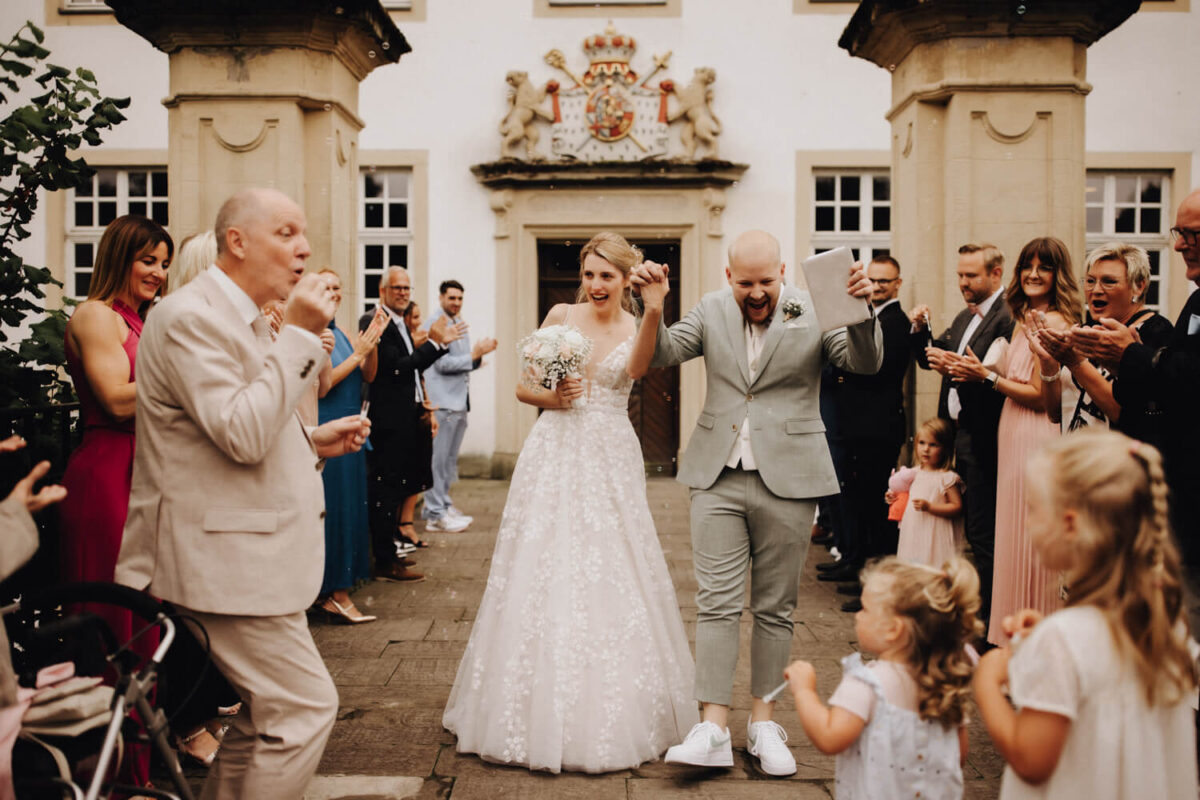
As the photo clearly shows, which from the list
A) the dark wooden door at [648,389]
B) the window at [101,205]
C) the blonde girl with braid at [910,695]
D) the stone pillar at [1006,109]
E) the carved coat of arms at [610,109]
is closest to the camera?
the blonde girl with braid at [910,695]

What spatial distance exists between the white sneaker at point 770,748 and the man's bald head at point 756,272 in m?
1.61

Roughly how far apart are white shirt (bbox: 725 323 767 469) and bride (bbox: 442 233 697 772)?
0.41 meters

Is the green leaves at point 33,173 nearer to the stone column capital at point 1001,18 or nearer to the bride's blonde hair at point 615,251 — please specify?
the bride's blonde hair at point 615,251

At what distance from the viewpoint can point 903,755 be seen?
251 cm

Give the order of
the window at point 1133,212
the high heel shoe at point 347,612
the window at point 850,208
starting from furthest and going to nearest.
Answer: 1. the window at point 850,208
2. the window at point 1133,212
3. the high heel shoe at point 347,612

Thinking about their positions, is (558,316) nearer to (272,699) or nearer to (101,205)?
(272,699)

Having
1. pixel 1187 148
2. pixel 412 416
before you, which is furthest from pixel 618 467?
pixel 1187 148

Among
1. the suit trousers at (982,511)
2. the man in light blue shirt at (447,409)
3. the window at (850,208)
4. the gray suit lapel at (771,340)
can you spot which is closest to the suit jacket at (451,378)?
the man in light blue shirt at (447,409)

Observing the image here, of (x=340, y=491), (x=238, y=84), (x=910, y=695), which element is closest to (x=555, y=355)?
(x=910, y=695)

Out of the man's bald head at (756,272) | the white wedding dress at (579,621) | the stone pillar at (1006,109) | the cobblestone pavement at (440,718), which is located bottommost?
the cobblestone pavement at (440,718)

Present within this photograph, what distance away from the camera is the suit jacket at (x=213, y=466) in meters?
2.65

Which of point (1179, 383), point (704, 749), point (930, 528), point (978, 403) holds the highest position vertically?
point (1179, 383)

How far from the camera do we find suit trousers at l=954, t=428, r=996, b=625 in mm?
5414

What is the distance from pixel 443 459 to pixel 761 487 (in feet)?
20.4
